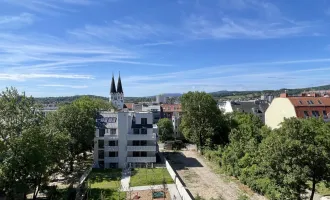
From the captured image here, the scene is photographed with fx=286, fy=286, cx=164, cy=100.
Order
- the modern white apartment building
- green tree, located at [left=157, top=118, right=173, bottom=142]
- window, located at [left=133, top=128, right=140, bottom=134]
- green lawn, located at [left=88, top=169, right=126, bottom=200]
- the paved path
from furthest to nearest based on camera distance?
green tree, located at [left=157, top=118, right=173, bottom=142] < window, located at [left=133, top=128, right=140, bottom=134] < the modern white apartment building < the paved path < green lawn, located at [left=88, top=169, right=126, bottom=200]

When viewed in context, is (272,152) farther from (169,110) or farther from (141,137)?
(169,110)

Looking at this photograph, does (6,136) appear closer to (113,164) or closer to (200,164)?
(113,164)

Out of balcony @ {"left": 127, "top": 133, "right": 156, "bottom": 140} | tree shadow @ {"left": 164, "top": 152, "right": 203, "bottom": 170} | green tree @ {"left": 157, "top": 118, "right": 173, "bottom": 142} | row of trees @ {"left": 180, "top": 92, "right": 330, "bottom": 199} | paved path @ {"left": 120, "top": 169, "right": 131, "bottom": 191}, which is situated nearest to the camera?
row of trees @ {"left": 180, "top": 92, "right": 330, "bottom": 199}

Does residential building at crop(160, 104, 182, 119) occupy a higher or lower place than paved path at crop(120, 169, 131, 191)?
higher

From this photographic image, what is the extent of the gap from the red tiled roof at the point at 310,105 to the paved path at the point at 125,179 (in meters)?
37.1

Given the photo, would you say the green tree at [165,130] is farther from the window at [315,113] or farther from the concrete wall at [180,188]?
the window at [315,113]

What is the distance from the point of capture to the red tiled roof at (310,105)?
2356 inches

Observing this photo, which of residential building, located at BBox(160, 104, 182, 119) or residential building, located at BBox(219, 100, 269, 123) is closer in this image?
residential building, located at BBox(219, 100, 269, 123)

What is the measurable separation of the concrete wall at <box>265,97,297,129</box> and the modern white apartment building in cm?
2940

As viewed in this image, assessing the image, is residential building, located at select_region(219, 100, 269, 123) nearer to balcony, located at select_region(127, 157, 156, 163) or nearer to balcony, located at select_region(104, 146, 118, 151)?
balcony, located at select_region(127, 157, 156, 163)

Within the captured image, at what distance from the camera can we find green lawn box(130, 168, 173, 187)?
38.6 meters

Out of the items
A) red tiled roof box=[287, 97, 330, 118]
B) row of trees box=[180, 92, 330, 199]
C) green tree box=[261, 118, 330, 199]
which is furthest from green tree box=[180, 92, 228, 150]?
green tree box=[261, 118, 330, 199]

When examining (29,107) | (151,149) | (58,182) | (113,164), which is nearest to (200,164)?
(151,149)

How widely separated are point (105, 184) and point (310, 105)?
47052mm
